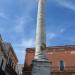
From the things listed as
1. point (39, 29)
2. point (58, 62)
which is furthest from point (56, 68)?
point (39, 29)

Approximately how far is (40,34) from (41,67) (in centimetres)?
336

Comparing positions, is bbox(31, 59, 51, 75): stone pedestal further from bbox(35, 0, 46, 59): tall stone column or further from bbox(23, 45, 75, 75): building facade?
bbox(23, 45, 75, 75): building facade

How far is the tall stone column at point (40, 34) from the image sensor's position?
17.8 m

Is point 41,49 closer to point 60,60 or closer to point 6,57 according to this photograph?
point 6,57

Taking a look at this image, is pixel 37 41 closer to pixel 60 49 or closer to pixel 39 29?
pixel 39 29

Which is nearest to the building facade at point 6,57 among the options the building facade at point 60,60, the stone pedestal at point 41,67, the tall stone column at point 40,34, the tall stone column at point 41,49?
the building facade at point 60,60

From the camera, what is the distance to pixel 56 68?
3319cm

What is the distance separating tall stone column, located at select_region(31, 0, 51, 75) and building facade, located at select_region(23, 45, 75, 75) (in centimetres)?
1460

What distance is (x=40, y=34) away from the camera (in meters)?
18.7

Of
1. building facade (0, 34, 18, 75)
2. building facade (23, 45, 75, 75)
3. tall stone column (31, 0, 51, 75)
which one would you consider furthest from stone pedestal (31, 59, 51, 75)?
building facade (23, 45, 75, 75)

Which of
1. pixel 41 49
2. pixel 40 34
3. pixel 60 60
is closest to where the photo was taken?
pixel 41 49

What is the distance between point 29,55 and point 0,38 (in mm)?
7708

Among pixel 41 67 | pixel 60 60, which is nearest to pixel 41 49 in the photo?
pixel 41 67

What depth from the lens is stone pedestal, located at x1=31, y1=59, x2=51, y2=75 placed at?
54.0 feet
